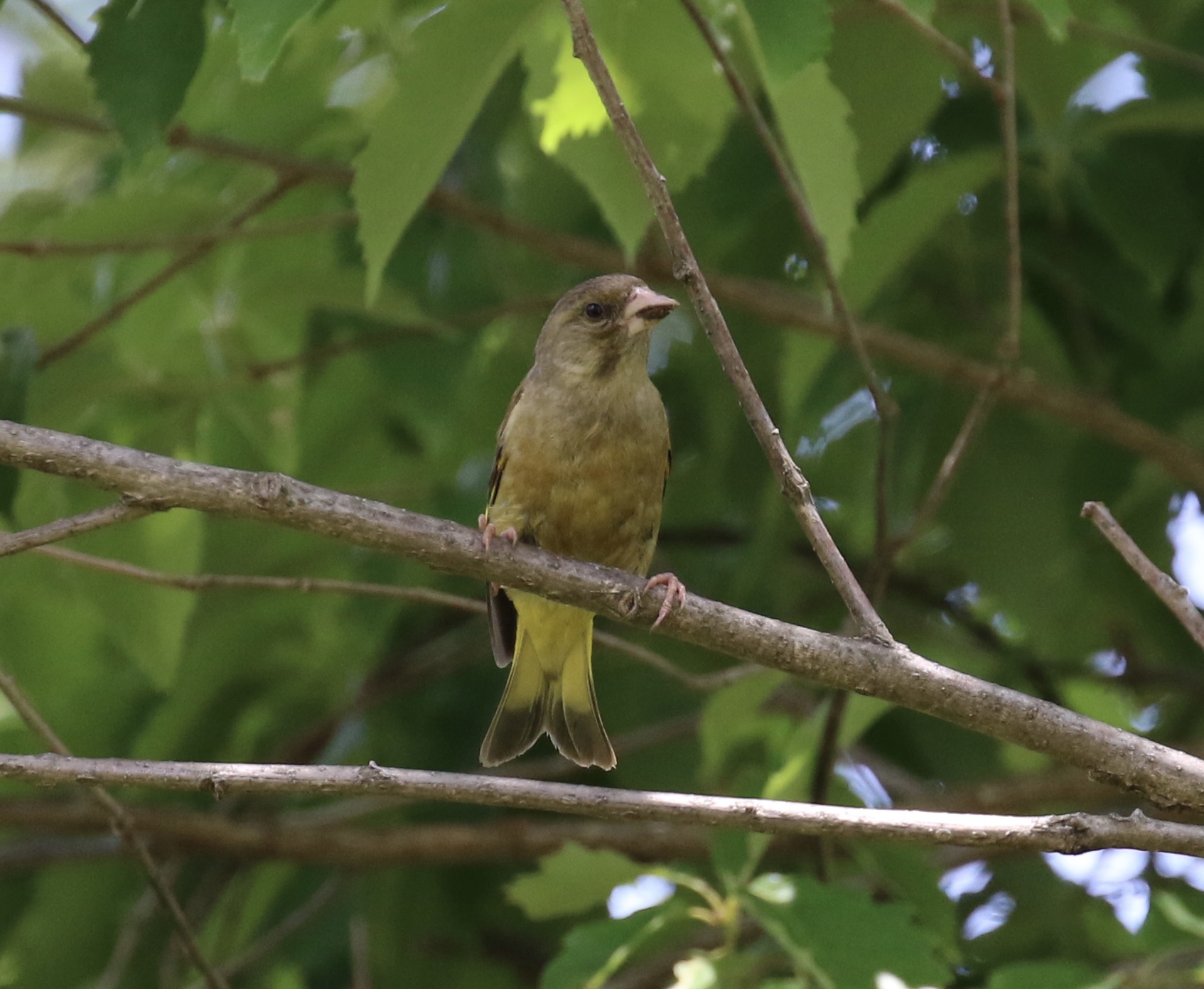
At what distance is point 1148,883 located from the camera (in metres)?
5.69

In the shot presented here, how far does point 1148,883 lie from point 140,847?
3908 millimetres

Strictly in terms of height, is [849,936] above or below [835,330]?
below

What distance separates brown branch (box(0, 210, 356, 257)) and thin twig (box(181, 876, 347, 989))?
7.93 ft

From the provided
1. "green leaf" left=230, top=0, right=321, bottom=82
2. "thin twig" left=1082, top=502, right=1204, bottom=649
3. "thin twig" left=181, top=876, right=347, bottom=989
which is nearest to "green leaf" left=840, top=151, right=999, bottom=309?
"thin twig" left=1082, top=502, right=1204, bottom=649

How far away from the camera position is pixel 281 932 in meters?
5.32

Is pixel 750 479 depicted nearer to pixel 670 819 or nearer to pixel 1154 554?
pixel 1154 554

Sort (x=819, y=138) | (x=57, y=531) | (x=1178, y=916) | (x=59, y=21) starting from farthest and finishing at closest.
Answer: (x=1178, y=916)
(x=59, y=21)
(x=819, y=138)
(x=57, y=531)

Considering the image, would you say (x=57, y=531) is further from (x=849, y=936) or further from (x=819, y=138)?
(x=849, y=936)

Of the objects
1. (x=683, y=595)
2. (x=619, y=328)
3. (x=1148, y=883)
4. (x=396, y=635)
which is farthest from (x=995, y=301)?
(x=683, y=595)

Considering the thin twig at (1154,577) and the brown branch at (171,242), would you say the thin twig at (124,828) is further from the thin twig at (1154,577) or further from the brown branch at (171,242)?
the thin twig at (1154,577)

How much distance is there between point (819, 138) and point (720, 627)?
4.31 ft

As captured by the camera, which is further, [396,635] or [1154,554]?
[396,635]

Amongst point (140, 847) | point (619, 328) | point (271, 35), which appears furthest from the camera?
point (619, 328)

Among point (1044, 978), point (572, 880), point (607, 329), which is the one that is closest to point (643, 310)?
point (607, 329)
